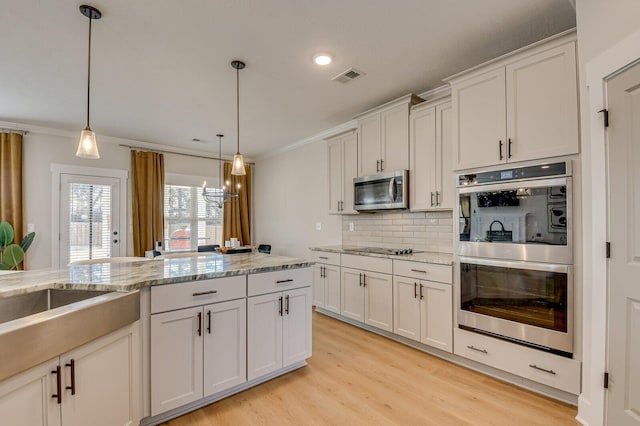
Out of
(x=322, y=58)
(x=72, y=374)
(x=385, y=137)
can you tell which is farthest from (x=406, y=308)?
(x=72, y=374)

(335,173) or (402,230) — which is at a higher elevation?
(335,173)

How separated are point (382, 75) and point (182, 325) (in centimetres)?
280

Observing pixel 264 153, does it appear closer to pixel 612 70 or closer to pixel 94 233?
pixel 94 233

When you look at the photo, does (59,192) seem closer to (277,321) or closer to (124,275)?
(124,275)

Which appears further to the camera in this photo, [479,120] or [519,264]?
[479,120]

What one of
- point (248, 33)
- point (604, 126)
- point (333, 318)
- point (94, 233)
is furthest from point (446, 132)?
point (94, 233)

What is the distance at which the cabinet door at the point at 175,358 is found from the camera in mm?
1889

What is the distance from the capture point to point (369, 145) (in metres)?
3.85

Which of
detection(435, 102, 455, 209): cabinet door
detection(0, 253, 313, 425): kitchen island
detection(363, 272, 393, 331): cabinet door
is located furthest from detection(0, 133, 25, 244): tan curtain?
detection(435, 102, 455, 209): cabinet door

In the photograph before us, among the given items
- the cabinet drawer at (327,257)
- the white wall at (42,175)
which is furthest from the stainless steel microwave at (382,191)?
the white wall at (42,175)

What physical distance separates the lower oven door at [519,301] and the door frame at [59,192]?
17.3 ft

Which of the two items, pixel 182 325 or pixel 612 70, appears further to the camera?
pixel 182 325

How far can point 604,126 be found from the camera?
1747mm

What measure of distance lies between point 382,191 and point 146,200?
13.8ft
